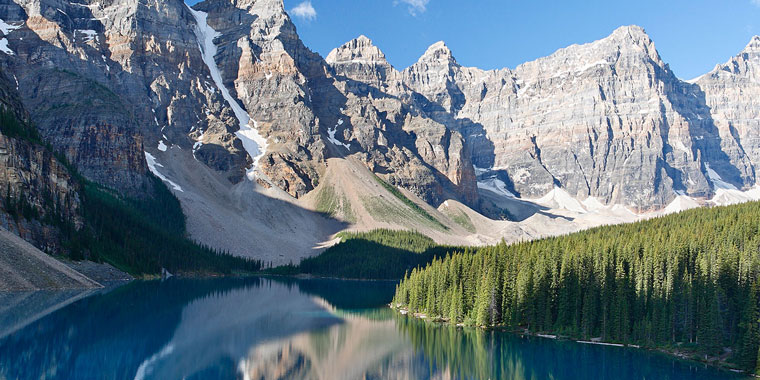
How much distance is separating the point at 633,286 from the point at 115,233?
111 metres

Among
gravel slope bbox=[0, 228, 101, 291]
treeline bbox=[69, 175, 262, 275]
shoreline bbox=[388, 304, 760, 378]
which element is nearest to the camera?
shoreline bbox=[388, 304, 760, 378]

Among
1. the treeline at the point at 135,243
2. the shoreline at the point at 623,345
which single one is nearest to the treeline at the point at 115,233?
the treeline at the point at 135,243

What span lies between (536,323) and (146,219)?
447 ft

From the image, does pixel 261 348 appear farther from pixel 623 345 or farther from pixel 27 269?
pixel 27 269

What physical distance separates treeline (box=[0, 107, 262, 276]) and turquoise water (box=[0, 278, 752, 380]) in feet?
87.7

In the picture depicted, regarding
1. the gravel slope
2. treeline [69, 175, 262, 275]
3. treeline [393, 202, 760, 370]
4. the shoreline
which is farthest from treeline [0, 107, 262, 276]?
the shoreline

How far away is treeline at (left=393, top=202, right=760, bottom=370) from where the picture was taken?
6462 cm

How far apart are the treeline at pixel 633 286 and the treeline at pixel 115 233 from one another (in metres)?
67.7

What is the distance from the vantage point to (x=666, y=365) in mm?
60625

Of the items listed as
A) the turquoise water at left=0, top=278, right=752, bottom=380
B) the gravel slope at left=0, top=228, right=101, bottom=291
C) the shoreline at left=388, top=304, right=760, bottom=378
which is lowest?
the turquoise water at left=0, top=278, right=752, bottom=380

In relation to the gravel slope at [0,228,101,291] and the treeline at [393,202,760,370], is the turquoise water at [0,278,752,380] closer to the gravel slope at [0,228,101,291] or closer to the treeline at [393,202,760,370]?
the gravel slope at [0,228,101,291]

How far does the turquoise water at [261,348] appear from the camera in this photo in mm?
54094

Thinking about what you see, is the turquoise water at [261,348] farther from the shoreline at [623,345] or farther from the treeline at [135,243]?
the treeline at [135,243]

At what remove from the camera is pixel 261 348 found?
66.5m
